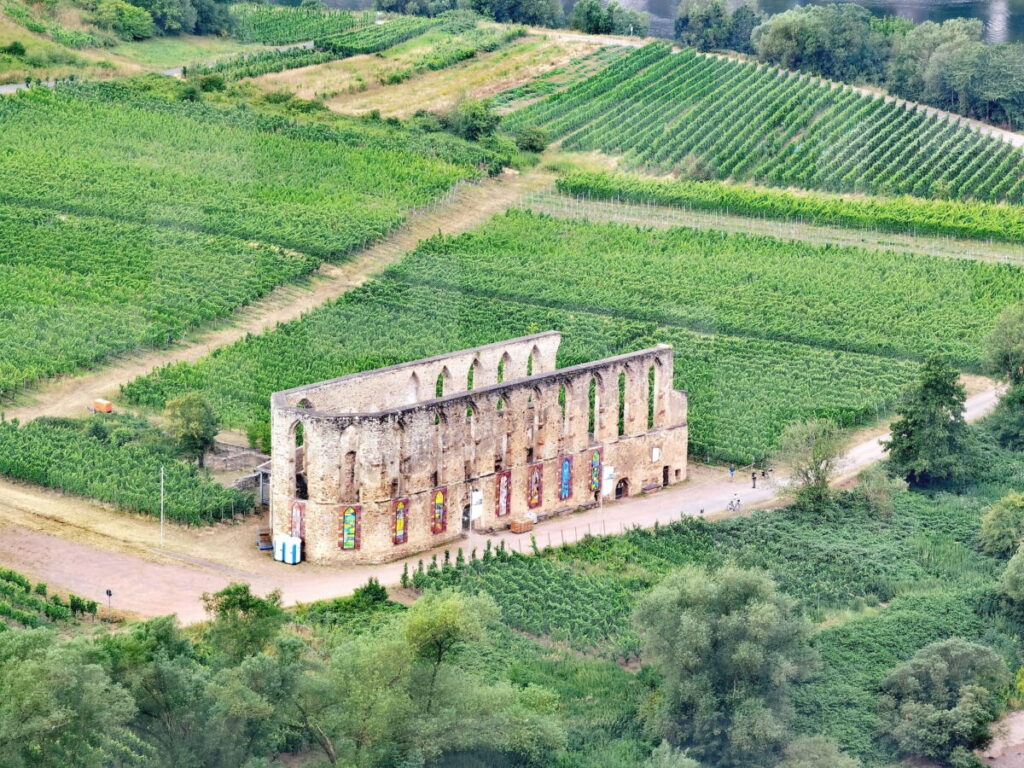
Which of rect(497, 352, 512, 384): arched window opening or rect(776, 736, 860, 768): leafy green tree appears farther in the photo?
rect(497, 352, 512, 384): arched window opening

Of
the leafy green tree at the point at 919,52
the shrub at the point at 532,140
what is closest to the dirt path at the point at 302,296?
the shrub at the point at 532,140

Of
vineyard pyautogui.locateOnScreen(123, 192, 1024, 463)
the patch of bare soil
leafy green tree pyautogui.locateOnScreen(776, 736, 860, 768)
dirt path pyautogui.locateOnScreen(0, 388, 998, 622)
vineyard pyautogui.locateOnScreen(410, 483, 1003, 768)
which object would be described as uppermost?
vineyard pyautogui.locateOnScreen(123, 192, 1024, 463)

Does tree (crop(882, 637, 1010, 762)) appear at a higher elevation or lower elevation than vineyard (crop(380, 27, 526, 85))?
lower

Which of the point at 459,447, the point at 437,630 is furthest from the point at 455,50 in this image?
the point at 437,630

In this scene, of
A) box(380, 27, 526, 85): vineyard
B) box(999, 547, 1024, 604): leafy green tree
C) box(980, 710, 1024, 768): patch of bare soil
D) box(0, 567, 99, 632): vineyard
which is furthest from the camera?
box(380, 27, 526, 85): vineyard

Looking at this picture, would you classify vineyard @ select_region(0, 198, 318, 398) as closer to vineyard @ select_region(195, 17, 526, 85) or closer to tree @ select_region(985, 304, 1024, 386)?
tree @ select_region(985, 304, 1024, 386)

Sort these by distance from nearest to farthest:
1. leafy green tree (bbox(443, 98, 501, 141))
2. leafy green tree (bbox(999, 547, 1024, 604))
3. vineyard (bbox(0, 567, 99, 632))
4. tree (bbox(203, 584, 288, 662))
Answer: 1. tree (bbox(203, 584, 288, 662))
2. vineyard (bbox(0, 567, 99, 632))
3. leafy green tree (bbox(999, 547, 1024, 604))
4. leafy green tree (bbox(443, 98, 501, 141))

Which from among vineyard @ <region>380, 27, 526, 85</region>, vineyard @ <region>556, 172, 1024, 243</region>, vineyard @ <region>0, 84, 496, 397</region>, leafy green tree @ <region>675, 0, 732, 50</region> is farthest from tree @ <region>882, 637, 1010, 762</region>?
leafy green tree @ <region>675, 0, 732, 50</region>

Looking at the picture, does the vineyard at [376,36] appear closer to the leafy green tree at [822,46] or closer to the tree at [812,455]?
the leafy green tree at [822,46]

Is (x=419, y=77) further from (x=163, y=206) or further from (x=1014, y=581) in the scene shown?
(x=1014, y=581)
